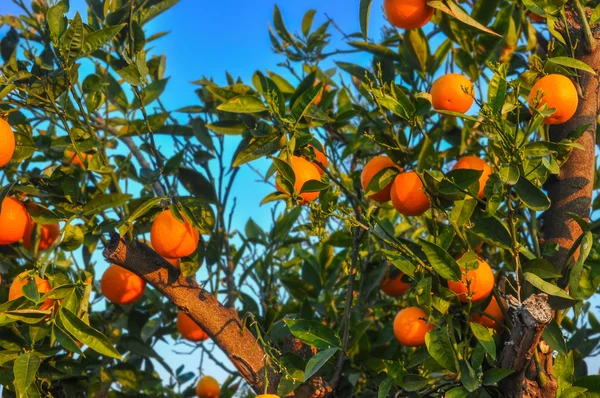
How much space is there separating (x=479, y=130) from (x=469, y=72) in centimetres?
17

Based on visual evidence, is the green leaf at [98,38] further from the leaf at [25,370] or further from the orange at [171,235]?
the leaf at [25,370]

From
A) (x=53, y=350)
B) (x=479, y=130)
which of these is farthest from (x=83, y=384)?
(x=479, y=130)

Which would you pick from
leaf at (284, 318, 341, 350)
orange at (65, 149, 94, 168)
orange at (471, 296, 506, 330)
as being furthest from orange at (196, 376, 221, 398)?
orange at (471, 296, 506, 330)

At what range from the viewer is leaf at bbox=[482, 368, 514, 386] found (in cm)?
110

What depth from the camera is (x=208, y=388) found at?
2.04m

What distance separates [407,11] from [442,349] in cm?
65

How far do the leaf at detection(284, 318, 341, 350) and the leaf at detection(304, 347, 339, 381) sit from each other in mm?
35

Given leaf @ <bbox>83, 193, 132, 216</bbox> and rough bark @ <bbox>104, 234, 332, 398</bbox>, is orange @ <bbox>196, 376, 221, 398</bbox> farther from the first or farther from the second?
leaf @ <bbox>83, 193, 132, 216</bbox>

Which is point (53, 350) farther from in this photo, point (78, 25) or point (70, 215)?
point (78, 25)

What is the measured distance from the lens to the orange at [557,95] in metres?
1.19

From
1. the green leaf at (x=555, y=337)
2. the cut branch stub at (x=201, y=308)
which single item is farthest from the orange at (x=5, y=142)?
the green leaf at (x=555, y=337)

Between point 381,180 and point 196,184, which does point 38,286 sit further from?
point 381,180

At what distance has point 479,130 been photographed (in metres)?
1.53

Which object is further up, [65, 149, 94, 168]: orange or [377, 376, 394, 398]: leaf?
[65, 149, 94, 168]: orange
